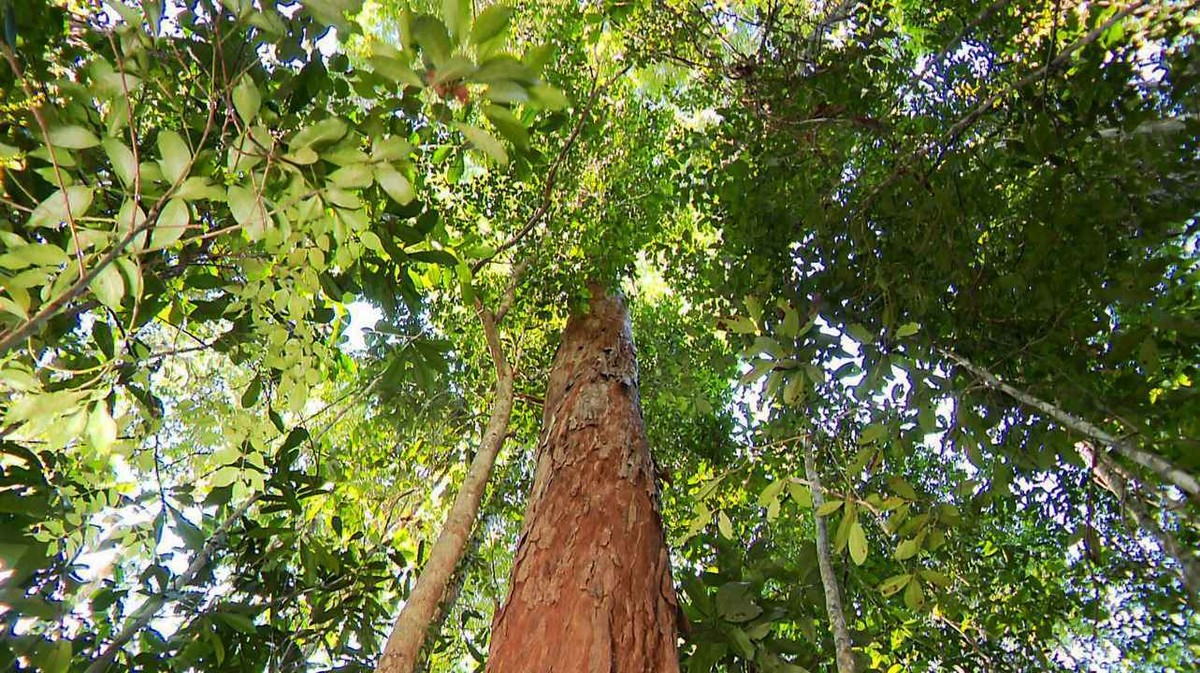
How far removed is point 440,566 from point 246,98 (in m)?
1.59

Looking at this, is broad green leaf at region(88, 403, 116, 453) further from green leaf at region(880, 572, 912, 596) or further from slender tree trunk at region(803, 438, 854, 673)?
green leaf at region(880, 572, 912, 596)

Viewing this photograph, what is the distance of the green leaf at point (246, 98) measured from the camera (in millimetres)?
1047

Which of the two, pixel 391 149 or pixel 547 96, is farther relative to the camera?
pixel 391 149

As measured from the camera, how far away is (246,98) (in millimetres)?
1055

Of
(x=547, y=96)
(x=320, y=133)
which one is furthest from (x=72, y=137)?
(x=547, y=96)

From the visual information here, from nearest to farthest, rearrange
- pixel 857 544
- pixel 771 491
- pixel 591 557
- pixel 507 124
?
pixel 507 124
pixel 857 544
pixel 771 491
pixel 591 557

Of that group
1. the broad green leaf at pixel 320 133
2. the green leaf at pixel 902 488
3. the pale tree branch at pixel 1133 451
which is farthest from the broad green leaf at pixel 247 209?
the pale tree branch at pixel 1133 451

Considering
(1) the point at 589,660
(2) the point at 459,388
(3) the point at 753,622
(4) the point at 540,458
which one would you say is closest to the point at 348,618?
(4) the point at 540,458

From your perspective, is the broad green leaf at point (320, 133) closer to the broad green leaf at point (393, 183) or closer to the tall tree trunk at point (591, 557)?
the broad green leaf at point (393, 183)

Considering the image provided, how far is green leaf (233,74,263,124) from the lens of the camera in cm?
105

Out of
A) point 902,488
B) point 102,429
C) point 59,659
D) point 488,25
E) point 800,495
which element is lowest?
point 59,659

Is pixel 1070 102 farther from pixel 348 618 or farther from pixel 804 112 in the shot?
pixel 348 618

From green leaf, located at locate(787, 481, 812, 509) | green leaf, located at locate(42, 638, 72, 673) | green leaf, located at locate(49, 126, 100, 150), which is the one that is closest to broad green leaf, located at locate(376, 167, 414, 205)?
green leaf, located at locate(49, 126, 100, 150)

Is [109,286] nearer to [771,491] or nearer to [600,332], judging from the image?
[771,491]
